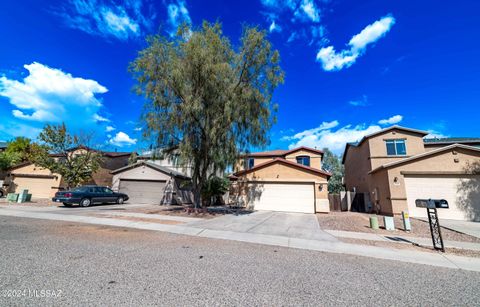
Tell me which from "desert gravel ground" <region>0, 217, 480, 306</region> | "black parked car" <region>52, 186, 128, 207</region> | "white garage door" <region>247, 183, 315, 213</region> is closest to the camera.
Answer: "desert gravel ground" <region>0, 217, 480, 306</region>

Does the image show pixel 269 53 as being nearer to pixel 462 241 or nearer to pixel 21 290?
pixel 462 241

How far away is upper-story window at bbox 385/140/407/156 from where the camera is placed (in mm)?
17125

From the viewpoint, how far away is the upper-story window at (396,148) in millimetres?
17125

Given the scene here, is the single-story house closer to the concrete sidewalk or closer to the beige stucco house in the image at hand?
the beige stucco house

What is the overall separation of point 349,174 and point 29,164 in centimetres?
3665

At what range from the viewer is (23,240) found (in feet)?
19.4

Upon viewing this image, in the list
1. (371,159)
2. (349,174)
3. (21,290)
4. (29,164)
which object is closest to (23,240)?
(21,290)

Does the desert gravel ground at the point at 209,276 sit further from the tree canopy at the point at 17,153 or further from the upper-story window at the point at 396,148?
the tree canopy at the point at 17,153

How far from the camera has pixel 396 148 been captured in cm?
1725

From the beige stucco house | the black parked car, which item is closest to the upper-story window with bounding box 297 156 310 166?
the black parked car

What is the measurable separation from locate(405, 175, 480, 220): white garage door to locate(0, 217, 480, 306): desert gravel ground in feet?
33.6

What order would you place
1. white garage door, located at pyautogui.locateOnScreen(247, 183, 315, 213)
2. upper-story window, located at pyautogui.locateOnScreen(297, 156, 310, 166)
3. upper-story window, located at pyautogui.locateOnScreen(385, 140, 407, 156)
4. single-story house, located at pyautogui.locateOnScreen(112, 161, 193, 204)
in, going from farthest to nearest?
1. upper-story window, located at pyautogui.locateOnScreen(297, 156, 310, 166)
2. single-story house, located at pyautogui.locateOnScreen(112, 161, 193, 204)
3. upper-story window, located at pyautogui.locateOnScreen(385, 140, 407, 156)
4. white garage door, located at pyautogui.locateOnScreen(247, 183, 315, 213)

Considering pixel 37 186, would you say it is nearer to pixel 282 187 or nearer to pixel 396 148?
pixel 282 187

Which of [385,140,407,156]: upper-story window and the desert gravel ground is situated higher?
[385,140,407,156]: upper-story window
